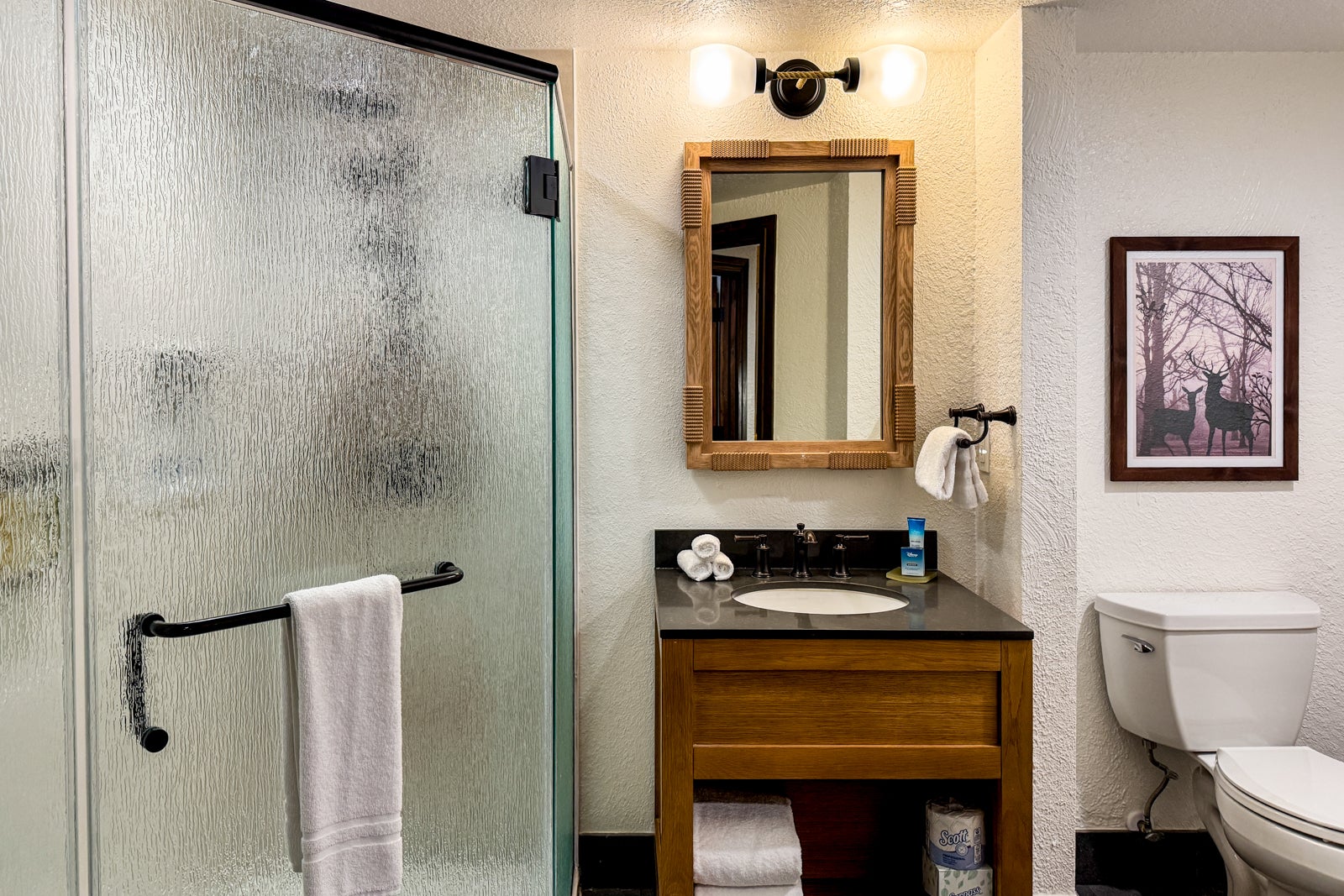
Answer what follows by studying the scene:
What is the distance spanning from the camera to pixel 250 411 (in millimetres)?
1055

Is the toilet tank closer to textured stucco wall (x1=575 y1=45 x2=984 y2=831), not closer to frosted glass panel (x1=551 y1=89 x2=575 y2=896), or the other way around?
textured stucco wall (x1=575 y1=45 x2=984 y2=831)

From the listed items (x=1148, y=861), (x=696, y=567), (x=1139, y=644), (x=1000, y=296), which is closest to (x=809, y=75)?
(x=1000, y=296)

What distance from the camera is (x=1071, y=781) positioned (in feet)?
5.87

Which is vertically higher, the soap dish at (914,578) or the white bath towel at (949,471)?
the white bath towel at (949,471)

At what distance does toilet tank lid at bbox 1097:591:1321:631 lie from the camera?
1803mm

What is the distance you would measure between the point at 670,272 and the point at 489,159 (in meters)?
0.82

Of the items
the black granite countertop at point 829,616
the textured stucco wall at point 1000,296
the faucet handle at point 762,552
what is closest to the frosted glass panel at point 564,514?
the black granite countertop at point 829,616

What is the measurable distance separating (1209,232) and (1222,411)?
1.57 ft

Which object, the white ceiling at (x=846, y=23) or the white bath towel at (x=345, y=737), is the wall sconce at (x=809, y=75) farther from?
the white bath towel at (x=345, y=737)

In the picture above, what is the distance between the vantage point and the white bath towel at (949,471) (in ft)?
5.89

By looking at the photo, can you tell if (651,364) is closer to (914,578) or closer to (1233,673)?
(914,578)

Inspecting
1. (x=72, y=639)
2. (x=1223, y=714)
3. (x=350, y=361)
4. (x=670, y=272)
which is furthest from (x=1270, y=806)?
(x=72, y=639)

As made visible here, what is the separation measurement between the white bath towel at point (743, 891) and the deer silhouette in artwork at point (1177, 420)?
1482mm

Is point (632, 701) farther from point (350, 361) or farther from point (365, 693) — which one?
point (350, 361)
